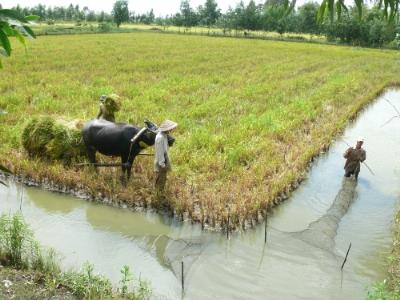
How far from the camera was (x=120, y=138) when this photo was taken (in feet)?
21.3

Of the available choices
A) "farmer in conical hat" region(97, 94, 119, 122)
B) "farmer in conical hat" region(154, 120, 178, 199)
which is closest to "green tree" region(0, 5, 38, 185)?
"farmer in conical hat" region(154, 120, 178, 199)

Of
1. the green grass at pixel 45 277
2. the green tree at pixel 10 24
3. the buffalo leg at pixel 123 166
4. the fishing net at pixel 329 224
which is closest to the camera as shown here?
the green tree at pixel 10 24

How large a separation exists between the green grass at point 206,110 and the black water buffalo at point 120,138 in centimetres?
49

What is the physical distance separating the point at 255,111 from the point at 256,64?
1313cm

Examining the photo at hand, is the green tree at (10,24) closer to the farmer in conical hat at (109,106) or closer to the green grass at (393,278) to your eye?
the green grass at (393,278)

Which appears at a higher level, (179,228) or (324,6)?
(324,6)

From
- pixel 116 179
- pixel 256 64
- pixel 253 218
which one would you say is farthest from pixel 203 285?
pixel 256 64

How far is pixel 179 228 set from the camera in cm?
586

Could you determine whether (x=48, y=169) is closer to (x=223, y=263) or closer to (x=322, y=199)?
(x=223, y=263)

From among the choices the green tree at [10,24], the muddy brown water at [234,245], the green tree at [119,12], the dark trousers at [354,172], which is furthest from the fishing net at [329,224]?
the green tree at [119,12]

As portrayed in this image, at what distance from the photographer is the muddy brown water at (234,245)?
475 centimetres

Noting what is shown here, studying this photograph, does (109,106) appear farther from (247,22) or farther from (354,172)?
(247,22)

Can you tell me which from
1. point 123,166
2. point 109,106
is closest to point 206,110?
point 109,106

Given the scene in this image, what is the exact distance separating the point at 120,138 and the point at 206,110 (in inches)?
238
